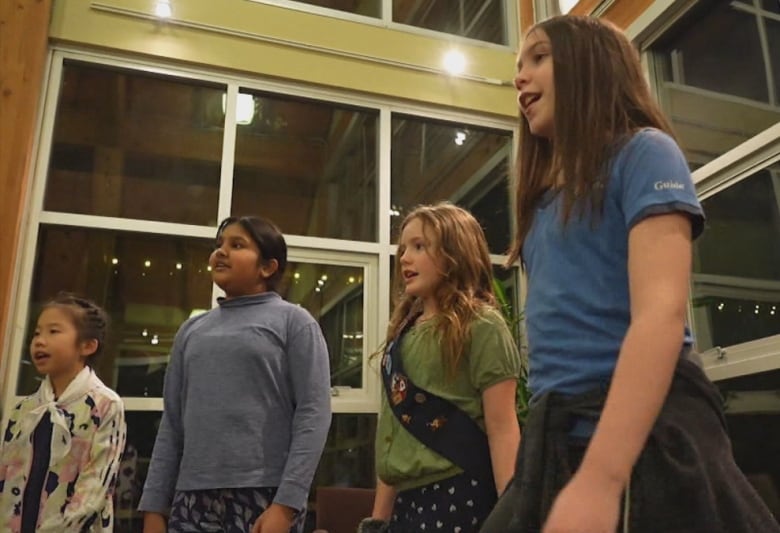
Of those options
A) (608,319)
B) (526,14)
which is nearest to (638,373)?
(608,319)

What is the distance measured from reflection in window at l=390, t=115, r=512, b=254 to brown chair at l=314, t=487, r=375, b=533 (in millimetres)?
1591

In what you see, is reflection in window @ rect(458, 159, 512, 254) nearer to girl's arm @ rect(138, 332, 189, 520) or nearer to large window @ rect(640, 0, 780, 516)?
large window @ rect(640, 0, 780, 516)

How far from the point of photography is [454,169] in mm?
3877

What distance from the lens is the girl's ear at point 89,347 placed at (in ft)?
7.40

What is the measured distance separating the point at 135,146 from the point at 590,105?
2978 millimetres

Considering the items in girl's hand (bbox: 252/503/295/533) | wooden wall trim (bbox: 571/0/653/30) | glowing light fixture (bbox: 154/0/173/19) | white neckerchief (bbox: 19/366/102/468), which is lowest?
girl's hand (bbox: 252/503/295/533)

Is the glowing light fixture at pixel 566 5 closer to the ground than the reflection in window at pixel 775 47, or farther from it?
farther from it

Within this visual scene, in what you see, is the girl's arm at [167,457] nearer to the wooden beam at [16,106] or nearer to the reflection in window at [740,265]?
the wooden beam at [16,106]

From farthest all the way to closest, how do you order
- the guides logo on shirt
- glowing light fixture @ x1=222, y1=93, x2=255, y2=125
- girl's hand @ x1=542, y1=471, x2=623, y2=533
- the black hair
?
glowing light fixture @ x1=222, y1=93, x2=255, y2=125
the black hair
the guides logo on shirt
girl's hand @ x1=542, y1=471, x2=623, y2=533

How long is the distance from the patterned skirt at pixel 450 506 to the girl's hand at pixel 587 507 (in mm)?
651

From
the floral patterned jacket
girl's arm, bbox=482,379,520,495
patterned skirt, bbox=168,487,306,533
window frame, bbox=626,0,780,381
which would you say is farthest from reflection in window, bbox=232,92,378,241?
girl's arm, bbox=482,379,520,495

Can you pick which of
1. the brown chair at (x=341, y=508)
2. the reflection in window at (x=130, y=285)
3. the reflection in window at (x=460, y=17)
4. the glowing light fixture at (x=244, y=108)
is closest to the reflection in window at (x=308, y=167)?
the glowing light fixture at (x=244, y=108)

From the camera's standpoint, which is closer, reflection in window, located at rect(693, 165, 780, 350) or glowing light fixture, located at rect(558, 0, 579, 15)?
reflection in window, located at rect(693, 165, 780, 350)

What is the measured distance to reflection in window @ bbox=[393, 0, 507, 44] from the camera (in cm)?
398
